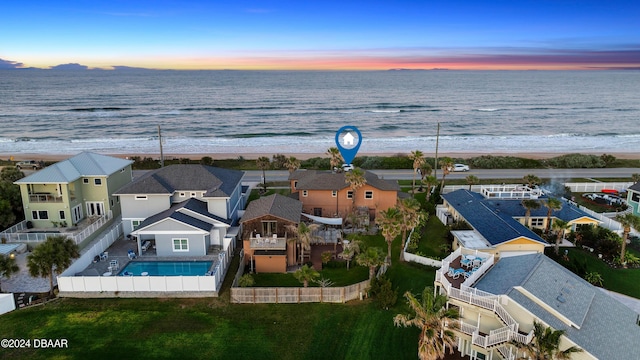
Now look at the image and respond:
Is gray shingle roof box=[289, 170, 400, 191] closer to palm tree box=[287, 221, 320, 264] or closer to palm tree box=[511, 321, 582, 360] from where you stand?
palm tree box=[287, 221, 320, 264]

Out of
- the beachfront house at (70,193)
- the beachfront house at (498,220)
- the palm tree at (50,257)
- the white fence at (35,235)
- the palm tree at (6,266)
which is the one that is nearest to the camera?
the palm tree at (6,266)

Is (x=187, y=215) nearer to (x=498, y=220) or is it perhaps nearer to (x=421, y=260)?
(x=421, y=260)

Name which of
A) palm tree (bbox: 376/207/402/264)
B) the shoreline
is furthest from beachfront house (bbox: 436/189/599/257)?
the shoreline

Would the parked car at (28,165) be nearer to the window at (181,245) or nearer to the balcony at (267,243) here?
the window at (181,245)

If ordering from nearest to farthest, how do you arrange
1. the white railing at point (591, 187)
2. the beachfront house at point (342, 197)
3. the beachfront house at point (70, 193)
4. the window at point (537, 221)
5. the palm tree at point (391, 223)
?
the palm tree at point (391, 223)
the beachfront house at point (70, 193)
the window at point (537, 221)
the beachfront house at point (342, 197)
the white railing at point (591, 187)

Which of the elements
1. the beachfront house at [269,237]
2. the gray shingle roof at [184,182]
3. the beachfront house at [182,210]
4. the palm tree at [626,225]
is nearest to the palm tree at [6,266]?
the beachfront house at [182,210]

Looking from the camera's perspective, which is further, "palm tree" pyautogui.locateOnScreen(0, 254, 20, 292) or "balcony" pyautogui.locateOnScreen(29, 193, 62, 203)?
"balcony" pyautogui.locateOnScreen(29, 193, 62, 203)
